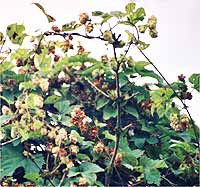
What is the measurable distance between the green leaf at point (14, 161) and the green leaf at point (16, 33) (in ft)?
0.56

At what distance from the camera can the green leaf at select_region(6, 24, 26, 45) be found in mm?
800

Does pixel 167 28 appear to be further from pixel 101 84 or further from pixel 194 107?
pixel 101 84

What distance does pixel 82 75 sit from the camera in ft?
2.98

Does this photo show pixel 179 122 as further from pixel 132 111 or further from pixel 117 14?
pixel 117 14

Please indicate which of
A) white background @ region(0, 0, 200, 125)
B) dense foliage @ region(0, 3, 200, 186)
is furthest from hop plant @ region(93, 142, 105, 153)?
white background @ region(0, 0, 200, 125)

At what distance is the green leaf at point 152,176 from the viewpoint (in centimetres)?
77

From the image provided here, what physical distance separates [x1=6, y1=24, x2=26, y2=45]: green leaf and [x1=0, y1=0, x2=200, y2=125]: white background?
259 millimetres

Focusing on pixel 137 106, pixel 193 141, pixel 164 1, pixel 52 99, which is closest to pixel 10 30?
pixel 52 99

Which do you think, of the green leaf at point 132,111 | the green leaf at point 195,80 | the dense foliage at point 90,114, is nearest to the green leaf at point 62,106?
the dense foliage at point 90,114

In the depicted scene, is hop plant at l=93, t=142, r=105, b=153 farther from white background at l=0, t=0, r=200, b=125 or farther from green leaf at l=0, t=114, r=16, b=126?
white background at l=0, t=0, r=200, b=125

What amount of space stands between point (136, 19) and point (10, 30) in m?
0.21

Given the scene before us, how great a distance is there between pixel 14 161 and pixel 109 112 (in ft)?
0.62

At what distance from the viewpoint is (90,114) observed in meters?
0.89

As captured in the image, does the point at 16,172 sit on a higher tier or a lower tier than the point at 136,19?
lower
